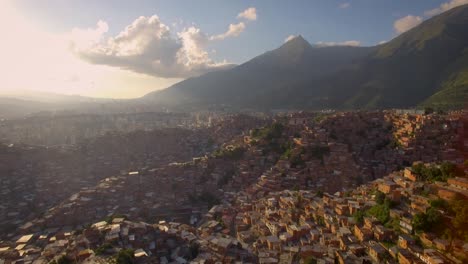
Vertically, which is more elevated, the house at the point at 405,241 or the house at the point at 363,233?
the house at the point at 405,241

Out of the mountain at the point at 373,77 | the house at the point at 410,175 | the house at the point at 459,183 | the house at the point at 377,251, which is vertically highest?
the mountain at the point at 373,77

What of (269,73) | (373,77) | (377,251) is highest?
(269,73)

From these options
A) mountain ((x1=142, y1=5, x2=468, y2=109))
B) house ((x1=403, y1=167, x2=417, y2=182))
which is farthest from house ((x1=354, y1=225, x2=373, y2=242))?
mountain ((x1=142, y1=5, x2=468, y2=109))

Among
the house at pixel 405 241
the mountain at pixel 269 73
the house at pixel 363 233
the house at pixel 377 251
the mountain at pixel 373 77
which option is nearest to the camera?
the house at pixel 405 241

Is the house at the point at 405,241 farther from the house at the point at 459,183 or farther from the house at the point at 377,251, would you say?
the house at the point at 459,183

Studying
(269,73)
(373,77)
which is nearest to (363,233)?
(373,77)

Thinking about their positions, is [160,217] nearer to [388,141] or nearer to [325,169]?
[325,169]

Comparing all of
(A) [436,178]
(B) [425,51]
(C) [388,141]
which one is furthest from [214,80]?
(A) [436,178]

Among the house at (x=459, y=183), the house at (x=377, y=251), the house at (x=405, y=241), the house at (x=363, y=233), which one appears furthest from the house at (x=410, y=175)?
the house at (x=377, y=251)

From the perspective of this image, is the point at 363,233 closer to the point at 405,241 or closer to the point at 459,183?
the point at 405,241
